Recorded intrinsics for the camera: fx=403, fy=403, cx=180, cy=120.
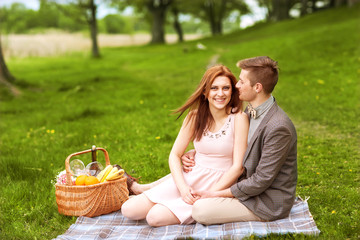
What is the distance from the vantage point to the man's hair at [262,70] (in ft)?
12.7

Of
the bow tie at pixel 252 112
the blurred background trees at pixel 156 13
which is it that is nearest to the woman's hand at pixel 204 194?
the bow tie at pixel 252 112

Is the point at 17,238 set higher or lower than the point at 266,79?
lower

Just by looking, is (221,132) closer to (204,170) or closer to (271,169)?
(204,170)

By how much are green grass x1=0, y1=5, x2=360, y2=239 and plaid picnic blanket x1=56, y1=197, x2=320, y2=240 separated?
0.15 metres

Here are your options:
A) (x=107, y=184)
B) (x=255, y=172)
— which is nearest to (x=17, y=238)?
(x=107, y=184)

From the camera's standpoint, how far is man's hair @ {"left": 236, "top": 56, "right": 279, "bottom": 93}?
387cm

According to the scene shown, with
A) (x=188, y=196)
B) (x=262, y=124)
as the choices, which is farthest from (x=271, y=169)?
(x=188, y=196)

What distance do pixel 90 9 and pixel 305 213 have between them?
24703 mm

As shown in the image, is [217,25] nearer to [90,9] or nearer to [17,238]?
[90,9]

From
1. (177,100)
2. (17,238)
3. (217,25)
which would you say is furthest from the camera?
(217,25)

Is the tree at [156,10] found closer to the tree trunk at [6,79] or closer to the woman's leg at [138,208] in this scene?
the tree trunk at [6,79]

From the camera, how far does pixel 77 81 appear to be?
16.0 m

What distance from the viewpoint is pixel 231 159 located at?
14.0 feet

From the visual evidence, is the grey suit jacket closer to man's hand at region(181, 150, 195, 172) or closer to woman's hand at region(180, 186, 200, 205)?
woman's hand at region(180, 186, 200, 205)
